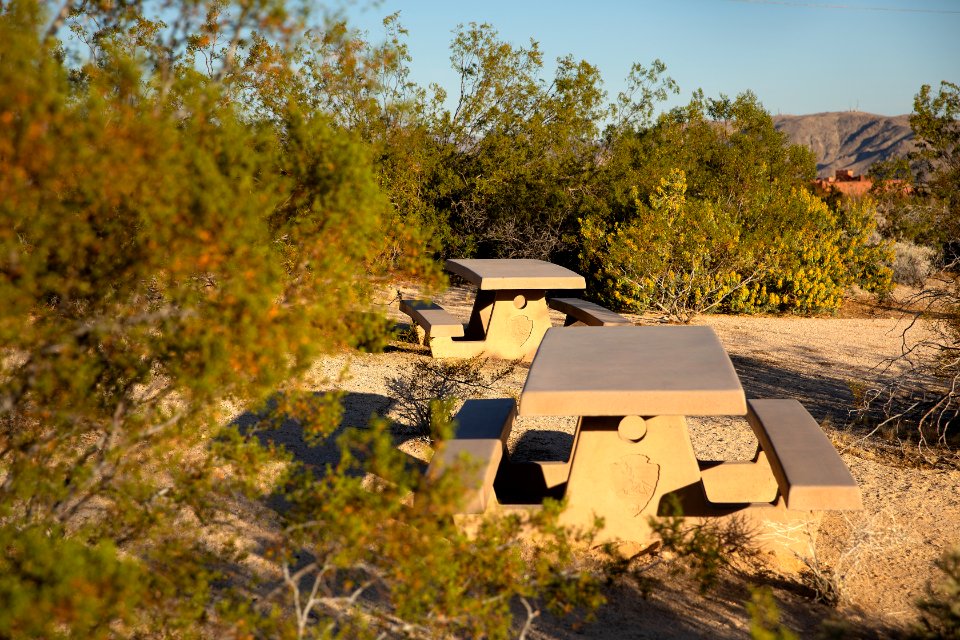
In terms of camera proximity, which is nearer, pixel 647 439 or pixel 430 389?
pixel 647 439

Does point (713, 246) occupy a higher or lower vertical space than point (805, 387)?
higher

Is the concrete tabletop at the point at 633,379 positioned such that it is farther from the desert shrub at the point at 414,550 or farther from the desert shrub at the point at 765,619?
the desert shrub at the point at 414,550

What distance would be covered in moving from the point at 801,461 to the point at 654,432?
2.33 feet

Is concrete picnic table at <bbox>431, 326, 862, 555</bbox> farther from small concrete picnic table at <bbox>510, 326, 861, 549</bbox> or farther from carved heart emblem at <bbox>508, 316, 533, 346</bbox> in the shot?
carved heart emblem at <bbox>508, 316, 533, 346</bbox>

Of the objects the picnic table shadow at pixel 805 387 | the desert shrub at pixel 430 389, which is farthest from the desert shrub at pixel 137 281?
the picnic table shadow at pixel 805 387

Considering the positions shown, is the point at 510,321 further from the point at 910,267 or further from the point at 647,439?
the point at 910,267

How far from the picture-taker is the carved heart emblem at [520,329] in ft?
28.7

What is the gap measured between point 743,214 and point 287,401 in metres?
11.2

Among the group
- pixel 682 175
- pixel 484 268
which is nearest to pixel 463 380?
pixel 484 268

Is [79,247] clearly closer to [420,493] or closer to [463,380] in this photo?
[420,493]

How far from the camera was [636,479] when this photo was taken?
4.21 m

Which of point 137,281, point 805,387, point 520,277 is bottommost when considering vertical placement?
point 805,387

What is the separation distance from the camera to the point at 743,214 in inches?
509

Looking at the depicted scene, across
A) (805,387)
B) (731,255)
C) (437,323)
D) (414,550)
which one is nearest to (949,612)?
(414,550)
